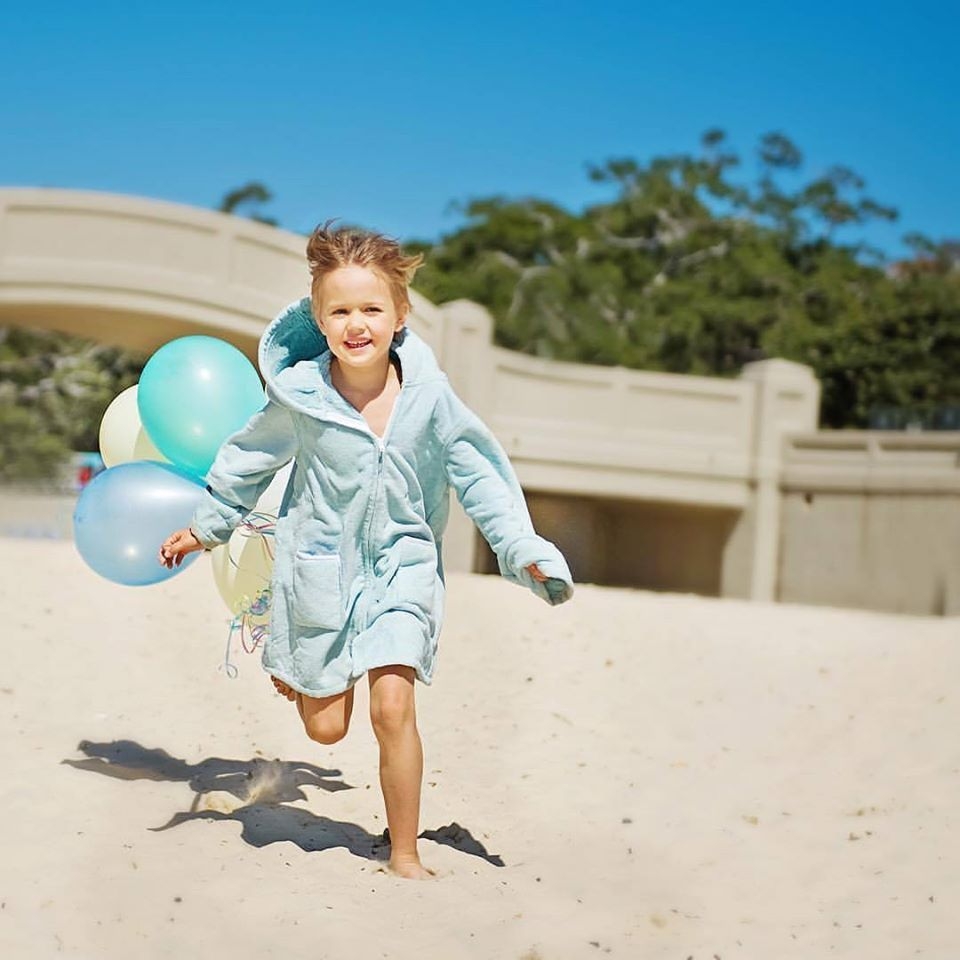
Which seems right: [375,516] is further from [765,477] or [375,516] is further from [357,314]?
[765,477]

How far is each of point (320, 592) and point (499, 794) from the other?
6.77 ft

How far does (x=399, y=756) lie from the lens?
3.73m

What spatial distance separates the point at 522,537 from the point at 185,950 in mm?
1401

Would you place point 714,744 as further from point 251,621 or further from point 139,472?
point 139,472

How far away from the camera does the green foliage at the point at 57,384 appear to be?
98.1ft

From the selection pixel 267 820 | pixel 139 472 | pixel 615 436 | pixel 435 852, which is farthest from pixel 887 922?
pixel 615 436

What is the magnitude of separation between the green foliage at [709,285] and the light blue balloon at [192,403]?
2404cm

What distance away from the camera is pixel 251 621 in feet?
15.3

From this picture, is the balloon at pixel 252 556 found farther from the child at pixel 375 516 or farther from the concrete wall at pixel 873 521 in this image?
the concrete wall at pixel 873 521

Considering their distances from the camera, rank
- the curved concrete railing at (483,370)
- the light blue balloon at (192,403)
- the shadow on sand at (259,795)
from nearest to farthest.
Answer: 1. the shadow on sand at (259,795)
2. the light blue balloon at (192,403)
3. the curved concrete railing at (483,370)

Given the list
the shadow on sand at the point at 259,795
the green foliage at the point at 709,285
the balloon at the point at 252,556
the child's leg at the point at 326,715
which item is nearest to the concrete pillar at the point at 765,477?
the green foliage at the point at 709,285

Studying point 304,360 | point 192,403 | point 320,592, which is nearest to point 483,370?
point 192,403

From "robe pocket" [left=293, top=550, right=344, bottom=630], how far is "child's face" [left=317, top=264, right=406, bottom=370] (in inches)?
22.8

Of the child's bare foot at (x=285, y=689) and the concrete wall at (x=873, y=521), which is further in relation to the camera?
the concrete wall at (x=873, y=521)
